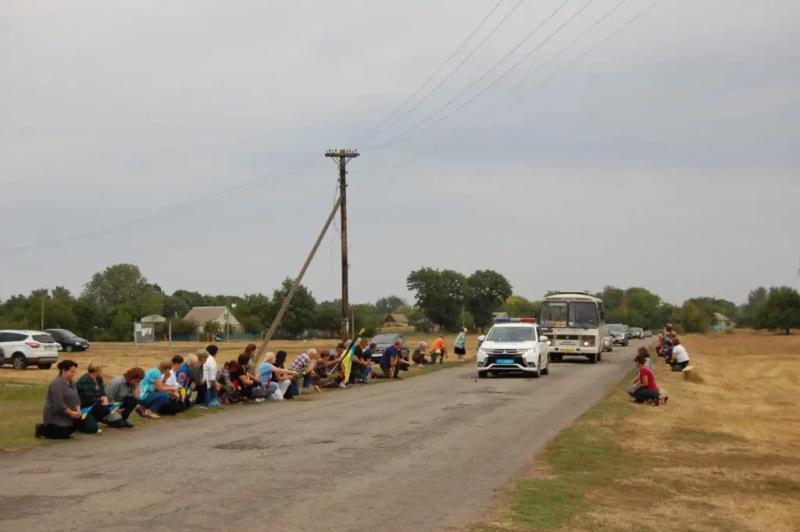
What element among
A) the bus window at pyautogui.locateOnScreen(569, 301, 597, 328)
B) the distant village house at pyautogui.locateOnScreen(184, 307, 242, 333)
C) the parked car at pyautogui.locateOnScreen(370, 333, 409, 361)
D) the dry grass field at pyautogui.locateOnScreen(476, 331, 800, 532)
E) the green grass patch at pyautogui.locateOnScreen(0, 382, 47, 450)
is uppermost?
the distant village house at pyautogui.locateOnScreen(184, 307, 242, 333)

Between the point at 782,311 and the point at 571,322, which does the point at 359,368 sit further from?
the point at 782,311

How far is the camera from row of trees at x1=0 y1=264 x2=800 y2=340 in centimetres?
10238

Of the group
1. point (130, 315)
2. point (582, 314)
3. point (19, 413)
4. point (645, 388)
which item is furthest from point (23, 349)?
point (130, 315)

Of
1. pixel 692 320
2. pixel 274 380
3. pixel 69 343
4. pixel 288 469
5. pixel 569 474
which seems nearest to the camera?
pixel 288 469

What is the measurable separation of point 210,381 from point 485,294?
127m

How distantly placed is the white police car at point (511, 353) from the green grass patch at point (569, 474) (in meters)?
11.7

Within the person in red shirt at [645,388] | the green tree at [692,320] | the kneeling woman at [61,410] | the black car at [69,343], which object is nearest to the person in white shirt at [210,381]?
the kneeling woman at [61,410]

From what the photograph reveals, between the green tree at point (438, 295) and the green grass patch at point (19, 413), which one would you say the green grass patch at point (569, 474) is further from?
the green tree at point (438, 295)

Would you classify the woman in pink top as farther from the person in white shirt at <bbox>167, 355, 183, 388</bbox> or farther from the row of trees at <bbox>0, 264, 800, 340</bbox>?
the row of trees at <bbox>0, 264, 800, 340</bbox>

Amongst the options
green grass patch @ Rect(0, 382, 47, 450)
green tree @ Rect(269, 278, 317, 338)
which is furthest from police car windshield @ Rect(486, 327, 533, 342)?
green tree @ Rect(269, 278, 317, 338)

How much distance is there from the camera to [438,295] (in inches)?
5438

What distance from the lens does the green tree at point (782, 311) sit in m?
111

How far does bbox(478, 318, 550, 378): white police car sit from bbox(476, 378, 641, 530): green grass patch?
1170 cm

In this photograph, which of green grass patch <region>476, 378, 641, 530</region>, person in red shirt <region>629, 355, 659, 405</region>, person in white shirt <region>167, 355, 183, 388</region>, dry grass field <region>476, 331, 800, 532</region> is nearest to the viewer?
green grass patch <region>476, 378, 641, 530</region>
